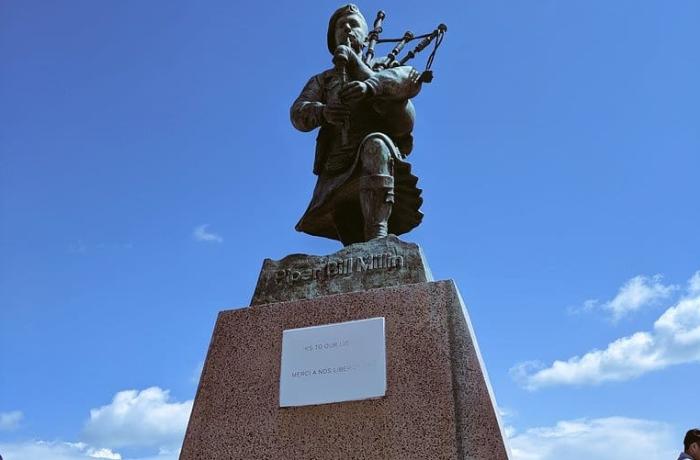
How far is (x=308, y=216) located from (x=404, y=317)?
1618 mm

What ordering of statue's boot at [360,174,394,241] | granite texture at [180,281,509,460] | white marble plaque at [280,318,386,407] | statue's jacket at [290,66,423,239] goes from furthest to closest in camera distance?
1. statue's jacket at [290,66,423,239]
2. statue's boot at [360,174,394,241]
3. white marble plaque at [280,318,386,407]
4. granite texture at [180,281,509,460]

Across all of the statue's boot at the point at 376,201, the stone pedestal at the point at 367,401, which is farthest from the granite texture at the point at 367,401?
the statue's boot at the point at 376,201

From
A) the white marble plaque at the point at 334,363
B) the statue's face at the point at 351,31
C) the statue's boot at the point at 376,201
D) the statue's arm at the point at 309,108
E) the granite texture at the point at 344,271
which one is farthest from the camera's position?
the statue's face at the point at 351,31

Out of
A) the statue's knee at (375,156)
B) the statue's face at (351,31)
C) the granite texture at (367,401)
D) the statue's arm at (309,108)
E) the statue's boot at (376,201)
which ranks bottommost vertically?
the granite texture at (367,401)

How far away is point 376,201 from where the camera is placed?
473 centimetres

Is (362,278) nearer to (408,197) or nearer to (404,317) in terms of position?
(404,317)

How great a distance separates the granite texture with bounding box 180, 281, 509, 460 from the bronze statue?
98 cm

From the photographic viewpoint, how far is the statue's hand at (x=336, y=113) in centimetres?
511

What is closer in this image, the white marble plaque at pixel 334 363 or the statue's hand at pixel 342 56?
the white marble plaque at pixel 334 363

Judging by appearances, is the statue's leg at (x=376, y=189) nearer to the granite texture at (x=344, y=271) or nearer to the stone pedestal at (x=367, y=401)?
the granite texture at (x=344, y=271)

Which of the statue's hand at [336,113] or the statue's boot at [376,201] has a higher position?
the statue's hand at [336,113]

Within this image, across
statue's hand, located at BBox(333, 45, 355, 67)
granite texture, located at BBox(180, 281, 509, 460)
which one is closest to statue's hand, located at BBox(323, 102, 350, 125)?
statue's hand, located at BBox(333, 45, 355, 67)

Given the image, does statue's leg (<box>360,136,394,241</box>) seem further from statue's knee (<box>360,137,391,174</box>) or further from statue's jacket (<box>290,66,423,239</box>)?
statue's jacket (<box>290,66,423,239</box>)

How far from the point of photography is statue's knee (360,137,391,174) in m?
4.80
